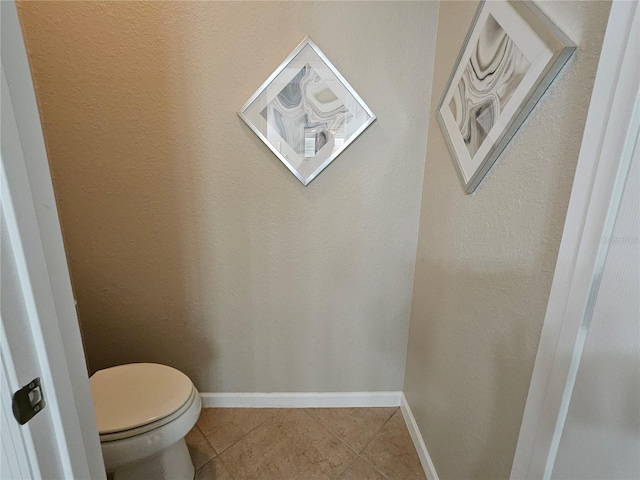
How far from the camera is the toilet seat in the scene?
1127 mm

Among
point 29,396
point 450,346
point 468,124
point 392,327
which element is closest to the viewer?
point 29,396

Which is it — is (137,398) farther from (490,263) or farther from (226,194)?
(490,263)

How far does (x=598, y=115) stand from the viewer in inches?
24.0

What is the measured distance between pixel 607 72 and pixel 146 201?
1.51 metres

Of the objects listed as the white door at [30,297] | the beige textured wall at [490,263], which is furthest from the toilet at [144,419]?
the beige textured wall at [490,263]

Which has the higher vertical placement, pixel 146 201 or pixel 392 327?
pixel 146 201

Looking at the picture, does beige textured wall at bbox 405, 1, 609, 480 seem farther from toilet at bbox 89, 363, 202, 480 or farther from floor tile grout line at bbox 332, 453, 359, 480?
toilet at bbox 89, 363, 202, 480

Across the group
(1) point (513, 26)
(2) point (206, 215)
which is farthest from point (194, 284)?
(1) point (513, 26)

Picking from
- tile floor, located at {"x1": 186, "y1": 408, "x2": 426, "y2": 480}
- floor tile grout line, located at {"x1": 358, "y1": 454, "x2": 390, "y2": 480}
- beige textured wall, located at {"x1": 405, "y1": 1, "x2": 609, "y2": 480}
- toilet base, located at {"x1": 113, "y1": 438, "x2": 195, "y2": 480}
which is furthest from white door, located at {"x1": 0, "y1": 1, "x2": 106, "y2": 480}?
floor tile grout line, located at {"x1": 358, "y1": 454, "x2": 390, "y2": 480}

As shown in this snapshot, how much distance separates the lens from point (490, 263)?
3.22ft

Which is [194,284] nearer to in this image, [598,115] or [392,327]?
[392,327]

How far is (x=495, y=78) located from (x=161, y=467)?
65.8 inches

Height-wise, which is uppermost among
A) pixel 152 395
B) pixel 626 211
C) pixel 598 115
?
pixel 598 115

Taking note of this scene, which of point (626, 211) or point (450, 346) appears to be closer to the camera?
point (626, 211)
